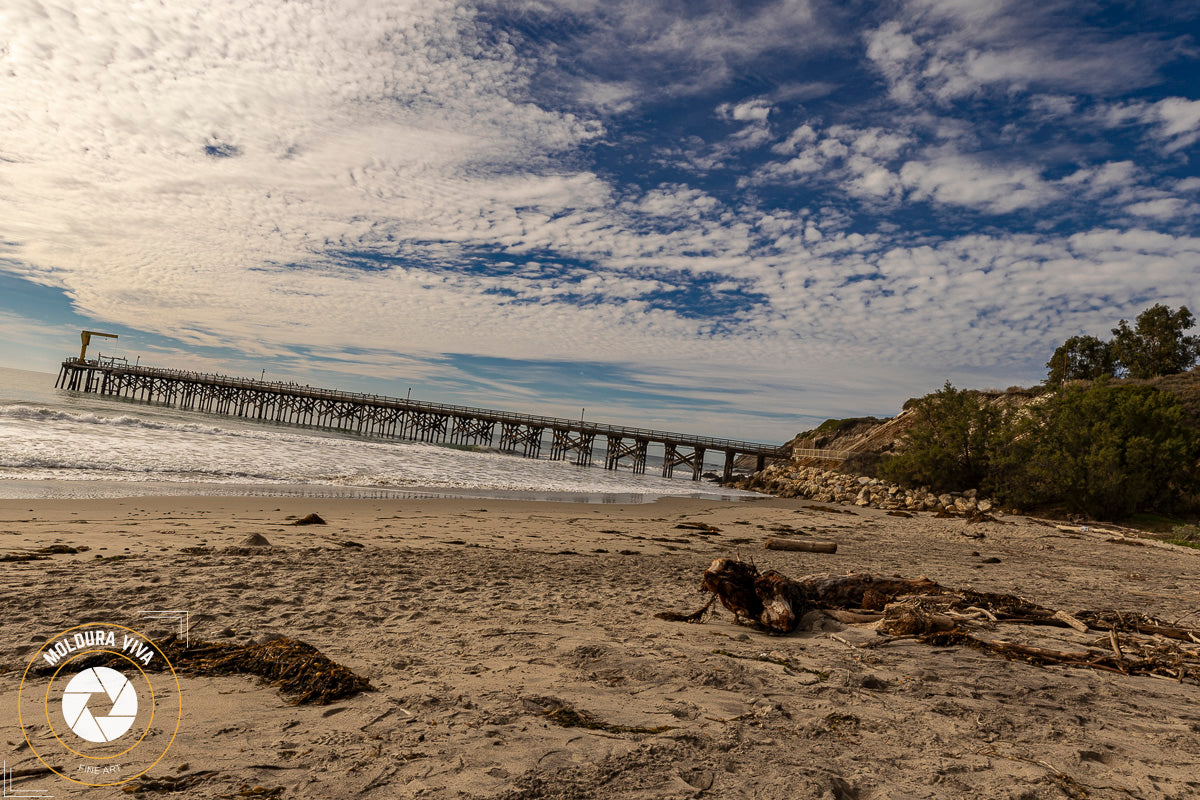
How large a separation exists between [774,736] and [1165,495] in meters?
28.8

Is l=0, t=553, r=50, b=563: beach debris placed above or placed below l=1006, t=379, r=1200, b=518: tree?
below

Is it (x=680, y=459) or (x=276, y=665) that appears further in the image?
(x=680, y=459)

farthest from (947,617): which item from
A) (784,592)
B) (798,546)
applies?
(798,546)

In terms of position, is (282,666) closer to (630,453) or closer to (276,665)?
(276,665)

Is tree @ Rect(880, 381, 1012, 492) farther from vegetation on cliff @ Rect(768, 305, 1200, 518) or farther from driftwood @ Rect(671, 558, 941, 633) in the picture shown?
driftwood @ Rect(671, 558, 941, 633)

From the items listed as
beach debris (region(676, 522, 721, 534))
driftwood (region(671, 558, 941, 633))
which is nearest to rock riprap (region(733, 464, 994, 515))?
beach debris (region(676, 522, 721, 534))

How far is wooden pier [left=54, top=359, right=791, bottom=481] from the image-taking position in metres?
53.8

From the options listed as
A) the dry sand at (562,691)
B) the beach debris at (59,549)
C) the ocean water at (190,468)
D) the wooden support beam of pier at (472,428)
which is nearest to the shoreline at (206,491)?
the ocean water at (190,468)

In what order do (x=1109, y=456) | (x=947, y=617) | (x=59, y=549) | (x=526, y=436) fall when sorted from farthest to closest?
(x=526, y=436) → (x=1109, y=456) → (x=59, y=549) → (x=947, y=617)

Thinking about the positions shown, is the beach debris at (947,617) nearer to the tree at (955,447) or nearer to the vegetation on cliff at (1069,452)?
the vegetation on cliff at (1069,452)

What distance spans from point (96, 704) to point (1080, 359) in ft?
238

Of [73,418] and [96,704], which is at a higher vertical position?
[73,418]

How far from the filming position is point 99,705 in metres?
3.13

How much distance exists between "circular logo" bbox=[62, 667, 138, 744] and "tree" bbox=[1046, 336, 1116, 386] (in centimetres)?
6656
